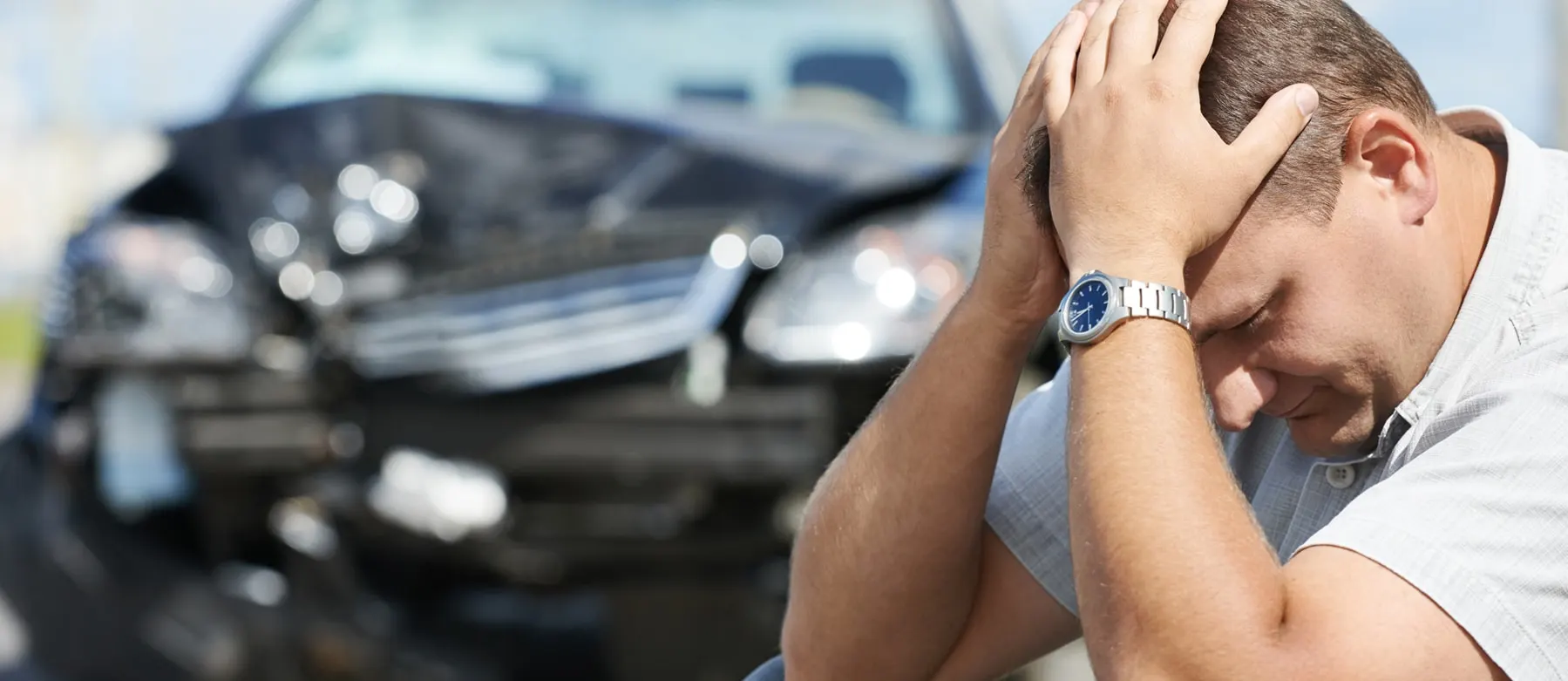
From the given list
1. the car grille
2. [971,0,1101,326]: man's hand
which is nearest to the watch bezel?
[971,0,1101,326]: man's hand

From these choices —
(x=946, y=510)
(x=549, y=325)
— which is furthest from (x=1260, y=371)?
(x=549, y=325)

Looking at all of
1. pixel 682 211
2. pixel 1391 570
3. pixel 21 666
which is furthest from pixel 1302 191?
pixel 21 666

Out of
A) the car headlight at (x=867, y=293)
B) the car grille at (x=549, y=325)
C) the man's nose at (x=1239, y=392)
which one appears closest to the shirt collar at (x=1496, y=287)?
the man's nose at (x=1239, y=392)

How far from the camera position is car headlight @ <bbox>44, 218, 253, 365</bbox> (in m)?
2.96

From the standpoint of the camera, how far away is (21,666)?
133 inches

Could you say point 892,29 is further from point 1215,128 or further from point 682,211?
point 1215,128

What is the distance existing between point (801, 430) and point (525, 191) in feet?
2.09

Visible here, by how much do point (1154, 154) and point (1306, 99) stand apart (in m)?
0.13

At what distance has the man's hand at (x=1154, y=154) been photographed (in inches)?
60.0

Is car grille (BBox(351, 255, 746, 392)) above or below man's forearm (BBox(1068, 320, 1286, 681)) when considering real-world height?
above

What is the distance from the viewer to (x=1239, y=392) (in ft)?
5.35

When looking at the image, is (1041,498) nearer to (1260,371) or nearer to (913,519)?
(913,519)

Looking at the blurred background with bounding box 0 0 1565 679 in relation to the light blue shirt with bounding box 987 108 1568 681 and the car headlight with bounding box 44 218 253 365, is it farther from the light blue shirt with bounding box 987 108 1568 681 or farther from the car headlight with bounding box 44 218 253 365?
the light blue shirt with bounding box 987 108 1568 681

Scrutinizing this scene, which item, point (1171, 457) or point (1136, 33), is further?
point (1136, 33)
